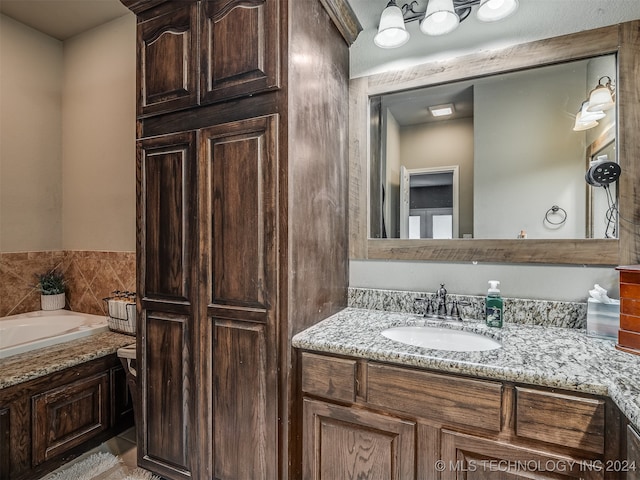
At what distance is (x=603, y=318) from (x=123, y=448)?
2635 millimetres

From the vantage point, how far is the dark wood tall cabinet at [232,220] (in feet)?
4.44

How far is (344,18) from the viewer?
1748 mm

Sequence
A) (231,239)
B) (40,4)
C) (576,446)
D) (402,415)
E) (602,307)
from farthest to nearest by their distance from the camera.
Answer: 1. (40,4)
2. (231,239)
3. (602,307)
4. (402,415)
5. (576,446)

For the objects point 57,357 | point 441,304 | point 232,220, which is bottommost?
point 57,357

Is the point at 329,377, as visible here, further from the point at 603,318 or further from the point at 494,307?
the point at 603,318

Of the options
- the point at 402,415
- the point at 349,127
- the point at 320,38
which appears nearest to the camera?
the point at 402,415

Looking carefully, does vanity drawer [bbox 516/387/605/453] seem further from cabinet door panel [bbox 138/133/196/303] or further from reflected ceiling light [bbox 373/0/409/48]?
reflected ceiling light [bbox 373/0/409/48]

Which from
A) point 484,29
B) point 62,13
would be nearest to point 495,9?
point 484,29

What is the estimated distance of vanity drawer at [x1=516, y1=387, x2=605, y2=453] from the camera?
37.7 inches

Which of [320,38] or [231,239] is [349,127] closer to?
[320,38]

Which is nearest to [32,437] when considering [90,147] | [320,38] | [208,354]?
[208,354]

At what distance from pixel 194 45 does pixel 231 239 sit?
89 centimetres

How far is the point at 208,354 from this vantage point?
1501mm

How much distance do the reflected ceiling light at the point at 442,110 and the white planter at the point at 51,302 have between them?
3.15m
